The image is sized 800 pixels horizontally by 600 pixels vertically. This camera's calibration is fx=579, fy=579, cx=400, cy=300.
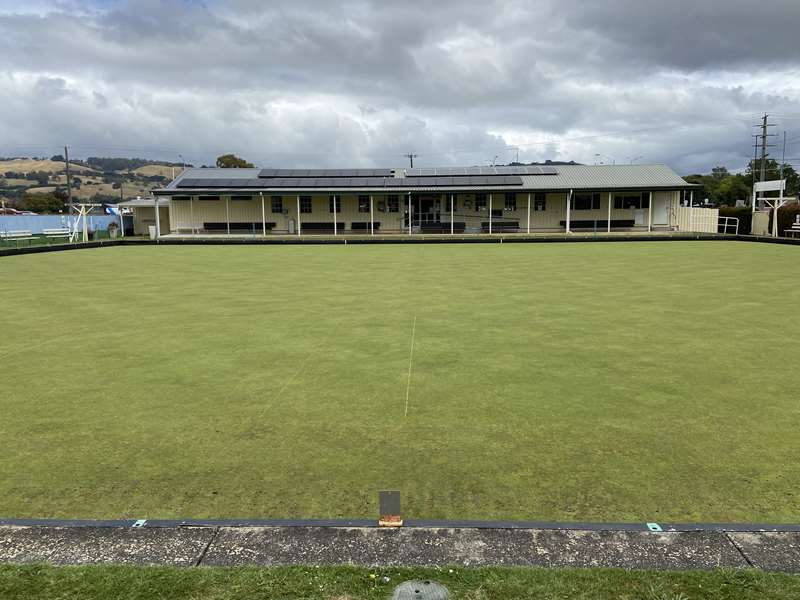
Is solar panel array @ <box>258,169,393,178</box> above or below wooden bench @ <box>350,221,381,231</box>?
above

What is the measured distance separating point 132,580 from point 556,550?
1.87 metres

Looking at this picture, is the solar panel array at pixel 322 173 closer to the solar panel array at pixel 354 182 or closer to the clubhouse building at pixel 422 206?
the solar panel array at pixel 354 182

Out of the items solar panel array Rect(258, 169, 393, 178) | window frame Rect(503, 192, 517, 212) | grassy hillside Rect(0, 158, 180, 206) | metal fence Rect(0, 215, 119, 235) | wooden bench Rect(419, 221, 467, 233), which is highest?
grassy hillside Rect(0, 158, 180, 206)

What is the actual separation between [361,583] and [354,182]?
41218 millimetres

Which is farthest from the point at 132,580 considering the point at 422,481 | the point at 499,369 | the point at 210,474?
the point at 499,369

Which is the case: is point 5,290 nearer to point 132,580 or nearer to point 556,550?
point 132,580

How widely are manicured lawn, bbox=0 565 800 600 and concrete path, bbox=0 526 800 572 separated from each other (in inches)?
3.1

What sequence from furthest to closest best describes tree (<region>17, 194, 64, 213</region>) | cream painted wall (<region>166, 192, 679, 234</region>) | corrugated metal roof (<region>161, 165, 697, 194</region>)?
tree (<region>17, 194, 64, 213</region>), cream painted wall (<region>166, 192, 679, 234</region>), corrugated metal roof (<region>161, 165, 697, 194</region>)

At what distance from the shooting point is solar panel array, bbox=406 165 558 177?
44.2 m

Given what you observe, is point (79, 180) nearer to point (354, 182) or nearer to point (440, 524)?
point (354, 182)

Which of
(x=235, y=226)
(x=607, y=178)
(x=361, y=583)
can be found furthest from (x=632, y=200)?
(x=361, y=583)

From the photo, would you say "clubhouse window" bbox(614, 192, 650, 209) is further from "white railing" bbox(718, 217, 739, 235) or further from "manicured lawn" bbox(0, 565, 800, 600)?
"manicured lawn" bbox(0, 565, 800, 600)

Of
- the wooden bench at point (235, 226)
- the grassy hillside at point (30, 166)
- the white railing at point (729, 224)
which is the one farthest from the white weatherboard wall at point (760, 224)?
the grassy hillside at point (30, 166)

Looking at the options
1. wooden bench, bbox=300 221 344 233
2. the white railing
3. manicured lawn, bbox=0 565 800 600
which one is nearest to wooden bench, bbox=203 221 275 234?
wooden bench, bbox=300 221 344 233
